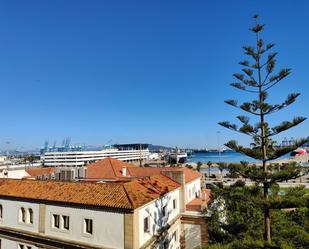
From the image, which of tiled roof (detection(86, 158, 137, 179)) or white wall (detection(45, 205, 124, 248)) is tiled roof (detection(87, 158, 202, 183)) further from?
white wall (detection(45, 205, 124, 248))

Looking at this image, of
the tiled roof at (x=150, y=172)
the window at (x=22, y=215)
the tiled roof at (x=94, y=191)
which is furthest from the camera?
the tiled roof at (x=150, y=172)

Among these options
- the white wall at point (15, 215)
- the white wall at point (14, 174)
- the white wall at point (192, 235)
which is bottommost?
the white wall at point (192, 235)

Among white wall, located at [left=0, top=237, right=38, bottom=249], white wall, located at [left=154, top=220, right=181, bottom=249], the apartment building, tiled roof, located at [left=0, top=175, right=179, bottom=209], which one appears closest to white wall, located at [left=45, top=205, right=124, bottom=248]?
the apartment building

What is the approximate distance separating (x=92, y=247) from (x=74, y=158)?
493 feet

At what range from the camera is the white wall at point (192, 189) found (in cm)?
3069

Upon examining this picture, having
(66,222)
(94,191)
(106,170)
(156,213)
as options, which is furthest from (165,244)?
(106,170)

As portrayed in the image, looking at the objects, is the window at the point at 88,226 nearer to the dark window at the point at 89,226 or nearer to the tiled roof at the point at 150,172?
the dark window at the point at 89,226

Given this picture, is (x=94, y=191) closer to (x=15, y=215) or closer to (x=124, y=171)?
(x=15, y=215)

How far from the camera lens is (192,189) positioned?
32.8 meters

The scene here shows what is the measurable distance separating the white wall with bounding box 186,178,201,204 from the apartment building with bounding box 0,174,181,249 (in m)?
4.17

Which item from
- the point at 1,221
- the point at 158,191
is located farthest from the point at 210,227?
the point at 1,221

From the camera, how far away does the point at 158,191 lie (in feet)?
77.2

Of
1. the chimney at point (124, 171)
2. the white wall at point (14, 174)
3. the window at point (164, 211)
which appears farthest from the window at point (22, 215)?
the white wall at point (14, 174)

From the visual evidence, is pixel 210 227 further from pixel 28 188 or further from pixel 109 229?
pixel 28 188
